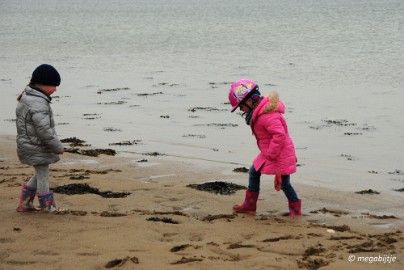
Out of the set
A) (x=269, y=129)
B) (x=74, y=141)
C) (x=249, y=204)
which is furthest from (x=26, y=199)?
(x=74, y=141)

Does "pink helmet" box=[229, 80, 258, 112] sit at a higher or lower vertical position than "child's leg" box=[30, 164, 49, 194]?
higher

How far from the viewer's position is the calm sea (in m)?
11.8

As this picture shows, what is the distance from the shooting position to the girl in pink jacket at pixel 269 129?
7.02 meters

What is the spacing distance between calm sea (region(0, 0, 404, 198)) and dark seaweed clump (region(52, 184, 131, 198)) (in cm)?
294

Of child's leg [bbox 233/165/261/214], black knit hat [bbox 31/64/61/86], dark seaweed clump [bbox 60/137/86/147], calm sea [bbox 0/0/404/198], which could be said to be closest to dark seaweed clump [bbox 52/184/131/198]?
child's leg [bbox 233/165/261/214]

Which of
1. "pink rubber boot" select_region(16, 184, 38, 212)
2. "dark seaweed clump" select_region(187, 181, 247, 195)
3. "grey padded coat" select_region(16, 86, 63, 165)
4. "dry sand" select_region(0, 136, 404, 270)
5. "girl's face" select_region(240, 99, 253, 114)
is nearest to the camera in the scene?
"dry sand" select_region(0, 136, 404, 270)

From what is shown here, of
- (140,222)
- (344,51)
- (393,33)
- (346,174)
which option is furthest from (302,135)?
(393,33)

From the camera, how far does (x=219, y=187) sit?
876cm

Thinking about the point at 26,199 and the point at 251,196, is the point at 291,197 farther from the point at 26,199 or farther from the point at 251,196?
the point at 26,199

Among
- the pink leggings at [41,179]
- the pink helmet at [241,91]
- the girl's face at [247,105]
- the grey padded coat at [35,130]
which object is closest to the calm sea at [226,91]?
the girl's face at [247,105]

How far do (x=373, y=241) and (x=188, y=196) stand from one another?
270 centimetres

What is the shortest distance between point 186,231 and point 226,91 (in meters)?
13.4

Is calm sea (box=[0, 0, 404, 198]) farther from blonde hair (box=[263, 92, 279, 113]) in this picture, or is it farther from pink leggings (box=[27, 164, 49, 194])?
pink leggings (box=[27, 164, 49, 194])

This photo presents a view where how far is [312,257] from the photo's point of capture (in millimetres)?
5398
